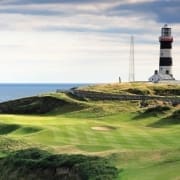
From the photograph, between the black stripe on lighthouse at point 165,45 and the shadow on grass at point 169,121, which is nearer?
the shadow on grass at point 169,121

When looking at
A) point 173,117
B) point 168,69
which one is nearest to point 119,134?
point 173,117

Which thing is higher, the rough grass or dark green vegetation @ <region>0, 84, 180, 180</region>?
the rough grass

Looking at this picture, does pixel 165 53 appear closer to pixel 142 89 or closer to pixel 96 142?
pixel 142 89

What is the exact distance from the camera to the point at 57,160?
1661 inches

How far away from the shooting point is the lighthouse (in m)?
111

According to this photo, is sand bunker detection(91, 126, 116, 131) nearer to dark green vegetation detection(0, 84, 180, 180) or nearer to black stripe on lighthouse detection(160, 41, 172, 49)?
dark green vegetation detection(0, 84, 180, 180)

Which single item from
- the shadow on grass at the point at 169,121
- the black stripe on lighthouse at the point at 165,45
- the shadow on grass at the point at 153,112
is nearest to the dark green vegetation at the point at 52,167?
the shadow on grass at the point at 169,121

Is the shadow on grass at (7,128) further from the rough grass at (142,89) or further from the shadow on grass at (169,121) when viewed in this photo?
the rough grass at (142,89)

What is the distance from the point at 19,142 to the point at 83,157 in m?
12.3

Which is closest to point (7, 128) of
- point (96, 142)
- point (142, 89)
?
point (96, 142)

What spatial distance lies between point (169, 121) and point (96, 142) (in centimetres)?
1414

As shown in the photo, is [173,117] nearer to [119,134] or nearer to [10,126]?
[119,134]

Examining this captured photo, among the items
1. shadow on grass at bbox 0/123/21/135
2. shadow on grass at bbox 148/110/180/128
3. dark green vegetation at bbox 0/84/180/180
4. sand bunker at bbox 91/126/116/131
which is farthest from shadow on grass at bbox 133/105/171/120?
shadow on grass at bbox 0/123/21/135

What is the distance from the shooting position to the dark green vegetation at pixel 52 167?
1533 inches
